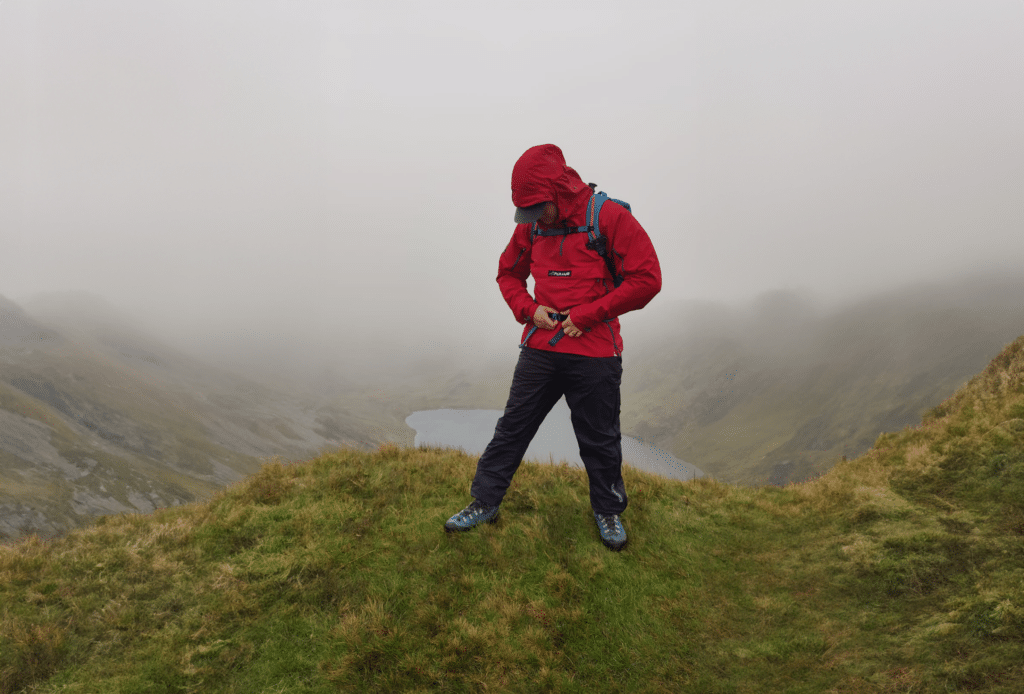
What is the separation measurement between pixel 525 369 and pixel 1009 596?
4560 mm

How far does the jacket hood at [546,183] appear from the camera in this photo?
531 cm

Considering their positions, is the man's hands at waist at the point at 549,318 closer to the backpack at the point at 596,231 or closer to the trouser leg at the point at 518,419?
the trouser leg at the point at 518,419

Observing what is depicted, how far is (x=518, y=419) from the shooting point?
6.00 meters

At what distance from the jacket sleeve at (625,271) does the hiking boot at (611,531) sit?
2435 millimetres

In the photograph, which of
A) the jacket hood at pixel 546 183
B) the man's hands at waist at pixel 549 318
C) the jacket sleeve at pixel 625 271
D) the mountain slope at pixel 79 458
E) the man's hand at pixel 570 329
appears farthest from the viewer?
the mountain slope at pixel 79 458

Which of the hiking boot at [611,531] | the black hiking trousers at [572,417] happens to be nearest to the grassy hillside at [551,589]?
the hiking boot at [611,531]

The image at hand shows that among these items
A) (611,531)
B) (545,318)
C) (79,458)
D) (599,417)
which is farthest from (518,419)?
(79,458)

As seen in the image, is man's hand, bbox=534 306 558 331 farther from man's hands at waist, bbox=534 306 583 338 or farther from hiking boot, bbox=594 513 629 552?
hiking boot, bbox=594 513 629 552

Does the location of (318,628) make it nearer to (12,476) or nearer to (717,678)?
(717,678)

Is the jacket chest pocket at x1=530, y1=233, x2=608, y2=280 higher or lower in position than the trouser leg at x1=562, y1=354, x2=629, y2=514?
higher

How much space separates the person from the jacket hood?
0.01 meters

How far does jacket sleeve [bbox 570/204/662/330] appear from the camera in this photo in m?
5.21

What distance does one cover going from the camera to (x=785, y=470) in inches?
7028

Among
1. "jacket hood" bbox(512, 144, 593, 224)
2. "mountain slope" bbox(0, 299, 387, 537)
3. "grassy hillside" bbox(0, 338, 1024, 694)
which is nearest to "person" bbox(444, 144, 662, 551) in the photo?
"jacket hood" bbox(512, 144, 593, 224)
